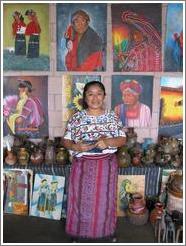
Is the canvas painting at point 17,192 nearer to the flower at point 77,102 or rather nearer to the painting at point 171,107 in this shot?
the flower at point 77,102

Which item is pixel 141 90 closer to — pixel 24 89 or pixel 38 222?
pixel 24 89

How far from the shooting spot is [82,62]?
4.65 metres

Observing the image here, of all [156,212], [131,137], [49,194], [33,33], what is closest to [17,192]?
[49,194]

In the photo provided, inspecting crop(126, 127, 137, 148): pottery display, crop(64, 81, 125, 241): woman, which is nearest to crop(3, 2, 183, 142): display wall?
crop(126, 127, 137, 148): pottery display

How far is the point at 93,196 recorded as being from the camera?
12.7 feet

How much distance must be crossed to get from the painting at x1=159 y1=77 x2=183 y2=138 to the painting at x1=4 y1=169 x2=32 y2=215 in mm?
1593

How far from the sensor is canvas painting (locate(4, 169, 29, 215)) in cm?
455

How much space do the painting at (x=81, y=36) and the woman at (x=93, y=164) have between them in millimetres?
837

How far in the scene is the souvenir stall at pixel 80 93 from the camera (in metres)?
4.52

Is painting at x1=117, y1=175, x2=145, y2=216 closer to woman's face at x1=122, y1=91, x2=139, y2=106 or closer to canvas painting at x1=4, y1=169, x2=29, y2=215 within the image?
woman's face at x1=122, y1=91, x2=139, y2=106

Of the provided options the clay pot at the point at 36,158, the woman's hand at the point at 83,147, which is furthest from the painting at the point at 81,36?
the woman's hand at the point at 83,147

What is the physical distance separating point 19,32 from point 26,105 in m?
0.79

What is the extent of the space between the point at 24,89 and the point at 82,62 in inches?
27.7

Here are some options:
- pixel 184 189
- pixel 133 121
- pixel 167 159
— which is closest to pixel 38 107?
pixel 133 121
